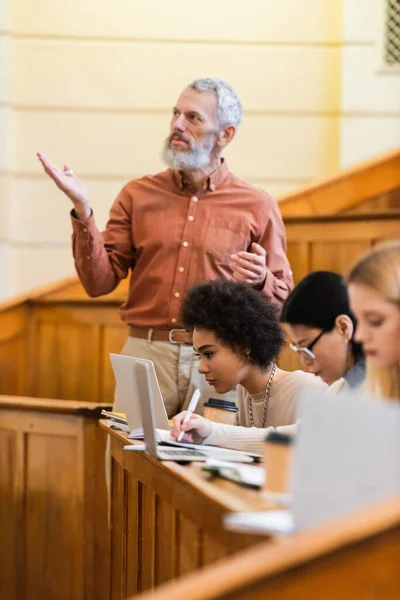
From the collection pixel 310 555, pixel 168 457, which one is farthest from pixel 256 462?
pixel 310 555

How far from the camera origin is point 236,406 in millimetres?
2652

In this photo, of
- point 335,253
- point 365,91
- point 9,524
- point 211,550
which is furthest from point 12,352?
point 211,550

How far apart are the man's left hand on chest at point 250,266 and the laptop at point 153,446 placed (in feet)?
1.86

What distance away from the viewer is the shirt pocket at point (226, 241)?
2.79 metres

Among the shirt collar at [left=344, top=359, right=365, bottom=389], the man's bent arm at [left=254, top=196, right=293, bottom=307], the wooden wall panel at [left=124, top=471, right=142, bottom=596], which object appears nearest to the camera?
the shirt collar at [left=344, top=359, right=365, bottom=389]

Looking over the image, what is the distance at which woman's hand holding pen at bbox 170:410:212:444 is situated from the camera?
2.21 meters

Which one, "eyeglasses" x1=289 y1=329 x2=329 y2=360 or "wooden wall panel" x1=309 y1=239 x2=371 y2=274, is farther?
"wooden wall panel" x1=309 y1=239 x2=371 y2=274

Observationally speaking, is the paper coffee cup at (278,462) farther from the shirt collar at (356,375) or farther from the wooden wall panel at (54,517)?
the wooden wall panel at (54,517)

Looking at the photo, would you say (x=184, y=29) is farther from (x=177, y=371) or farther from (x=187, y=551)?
(x=187, y=551)

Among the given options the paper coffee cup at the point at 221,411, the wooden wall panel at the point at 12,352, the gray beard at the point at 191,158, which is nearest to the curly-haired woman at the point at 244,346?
the paper coffee cup at the point at 221,411

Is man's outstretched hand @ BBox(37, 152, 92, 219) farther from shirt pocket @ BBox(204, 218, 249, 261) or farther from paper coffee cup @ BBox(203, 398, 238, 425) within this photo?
paper coffee cup @ BBox(203, 398, 238, 425)

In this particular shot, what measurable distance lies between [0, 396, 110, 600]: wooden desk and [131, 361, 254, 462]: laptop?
94cm

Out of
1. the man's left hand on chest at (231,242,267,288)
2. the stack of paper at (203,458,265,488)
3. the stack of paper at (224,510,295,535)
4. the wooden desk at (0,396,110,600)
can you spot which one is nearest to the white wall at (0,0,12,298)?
the wooden desk at (0,396,110,600)

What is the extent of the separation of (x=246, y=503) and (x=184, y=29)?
13.4ft
